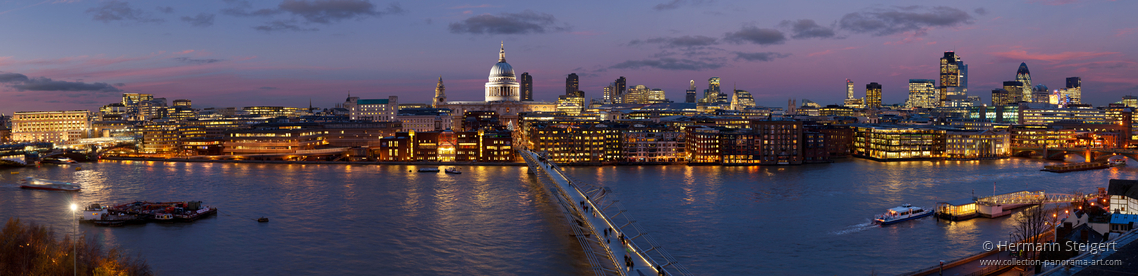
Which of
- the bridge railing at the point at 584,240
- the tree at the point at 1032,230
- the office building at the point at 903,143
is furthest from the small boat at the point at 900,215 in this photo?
the office building at the point at 903,143

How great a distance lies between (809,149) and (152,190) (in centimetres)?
3094

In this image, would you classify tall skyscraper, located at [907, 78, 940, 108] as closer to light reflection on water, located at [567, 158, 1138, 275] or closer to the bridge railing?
light reflection on water, located at [567, 158, 1138, 275]

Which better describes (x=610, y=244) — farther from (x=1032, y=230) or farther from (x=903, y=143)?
(x=903, y=143)

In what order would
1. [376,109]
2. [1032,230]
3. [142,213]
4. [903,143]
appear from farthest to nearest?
[376,109]
[903,143]
[142,213]
[1032,230]

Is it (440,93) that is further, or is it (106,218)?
(440,93)

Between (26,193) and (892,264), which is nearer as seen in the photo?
(892,264)

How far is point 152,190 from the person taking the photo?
25.5 meters

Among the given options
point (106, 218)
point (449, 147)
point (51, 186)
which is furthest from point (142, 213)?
point (449, 147)

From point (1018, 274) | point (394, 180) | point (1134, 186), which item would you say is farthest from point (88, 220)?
point (1134, 186)

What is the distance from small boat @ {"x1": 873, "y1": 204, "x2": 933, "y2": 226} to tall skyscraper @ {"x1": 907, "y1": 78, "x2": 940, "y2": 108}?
122 metres

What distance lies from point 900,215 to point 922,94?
12559cm

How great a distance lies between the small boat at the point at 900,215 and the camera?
58.7ft

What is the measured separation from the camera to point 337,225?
18000 mm

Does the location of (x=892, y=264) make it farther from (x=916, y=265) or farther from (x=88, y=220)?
(x=88, y=220)
